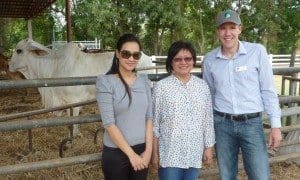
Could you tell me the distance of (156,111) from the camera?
9.10 feet

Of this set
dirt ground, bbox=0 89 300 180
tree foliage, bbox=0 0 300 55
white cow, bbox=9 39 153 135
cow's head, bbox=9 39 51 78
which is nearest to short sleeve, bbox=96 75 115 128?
dirt ground, bbox=0 89 300 180

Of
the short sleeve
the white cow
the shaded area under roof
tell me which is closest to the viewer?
the short sleeve

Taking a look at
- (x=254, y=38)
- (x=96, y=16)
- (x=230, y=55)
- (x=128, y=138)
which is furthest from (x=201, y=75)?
(x=254, y=38)

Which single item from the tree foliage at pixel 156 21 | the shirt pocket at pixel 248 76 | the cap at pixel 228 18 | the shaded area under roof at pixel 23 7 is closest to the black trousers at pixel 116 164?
the shirt pocket at pixel 248 76

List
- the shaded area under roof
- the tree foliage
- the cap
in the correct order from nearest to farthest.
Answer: the cap, the shaded area under roof, the tree foliage

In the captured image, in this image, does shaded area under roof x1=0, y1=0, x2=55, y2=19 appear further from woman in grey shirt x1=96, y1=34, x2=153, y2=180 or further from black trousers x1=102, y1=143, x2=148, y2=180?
black trousers x1=102, y1=143, x2=148, y2=180

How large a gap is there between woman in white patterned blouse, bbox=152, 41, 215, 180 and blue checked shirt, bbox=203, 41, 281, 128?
0.19 m

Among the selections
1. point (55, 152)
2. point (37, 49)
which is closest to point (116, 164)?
point (55, 152)

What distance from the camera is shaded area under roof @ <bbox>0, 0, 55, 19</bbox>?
9.46 m

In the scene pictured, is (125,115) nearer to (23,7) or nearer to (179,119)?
(179,119)

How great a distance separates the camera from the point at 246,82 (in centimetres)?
291

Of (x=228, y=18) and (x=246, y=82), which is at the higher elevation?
(x=228, y=18)

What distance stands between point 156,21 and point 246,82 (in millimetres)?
17744

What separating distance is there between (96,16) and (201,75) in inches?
593
